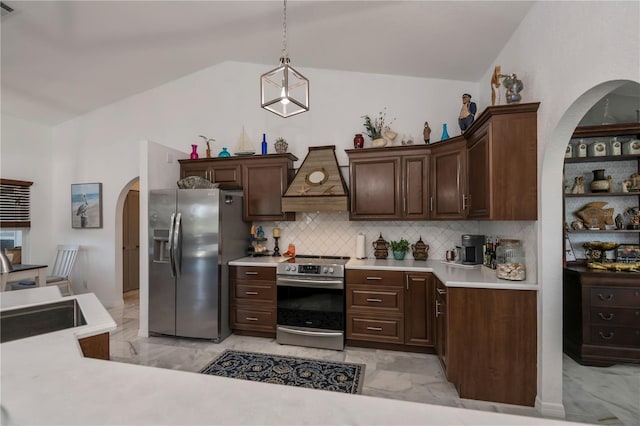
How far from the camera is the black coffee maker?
123 inches

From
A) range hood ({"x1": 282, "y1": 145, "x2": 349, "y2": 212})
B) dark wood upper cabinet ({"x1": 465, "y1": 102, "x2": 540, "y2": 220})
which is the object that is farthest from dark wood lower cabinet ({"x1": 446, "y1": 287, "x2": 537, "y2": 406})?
range hood ({"x1": 282, "y1": 145, "x2": 349, "y2": 212})

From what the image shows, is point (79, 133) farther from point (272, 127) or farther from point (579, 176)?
point (579, 176)

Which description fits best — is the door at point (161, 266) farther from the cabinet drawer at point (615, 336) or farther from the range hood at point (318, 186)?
the cabinet drawer at point (615, 336)

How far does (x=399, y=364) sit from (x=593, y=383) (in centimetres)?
164

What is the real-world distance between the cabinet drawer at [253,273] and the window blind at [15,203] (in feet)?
12.0

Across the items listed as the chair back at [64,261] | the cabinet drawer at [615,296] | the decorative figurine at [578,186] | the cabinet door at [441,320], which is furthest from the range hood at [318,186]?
the chair back at [64,261]

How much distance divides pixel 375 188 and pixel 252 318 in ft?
7.14

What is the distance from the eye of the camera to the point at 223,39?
3514mm

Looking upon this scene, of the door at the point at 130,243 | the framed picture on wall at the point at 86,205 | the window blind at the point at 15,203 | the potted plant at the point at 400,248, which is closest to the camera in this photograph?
the potted plant at the point at 400,248

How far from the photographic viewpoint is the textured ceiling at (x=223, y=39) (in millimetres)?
2627

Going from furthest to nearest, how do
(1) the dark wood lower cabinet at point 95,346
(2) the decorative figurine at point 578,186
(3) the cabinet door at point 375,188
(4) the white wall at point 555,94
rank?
(3) the cabinet door at point 375,188
(2) the decorative figurine at point 578,186
(4) the white wall at point 555,94
(1) the dark wood lower cabinet at point 95,346

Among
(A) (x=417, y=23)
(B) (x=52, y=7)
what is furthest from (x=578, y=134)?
(B) (x=52, y=7)

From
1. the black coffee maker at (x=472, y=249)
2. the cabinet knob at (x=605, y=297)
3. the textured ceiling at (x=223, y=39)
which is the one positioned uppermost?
the textured ceiling at (x=223, y=39)

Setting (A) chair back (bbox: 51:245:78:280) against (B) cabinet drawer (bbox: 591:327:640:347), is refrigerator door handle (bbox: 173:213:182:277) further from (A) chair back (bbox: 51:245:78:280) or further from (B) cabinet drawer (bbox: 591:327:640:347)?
(B) cabinet drawer (bbox: 591:327:640:347)
